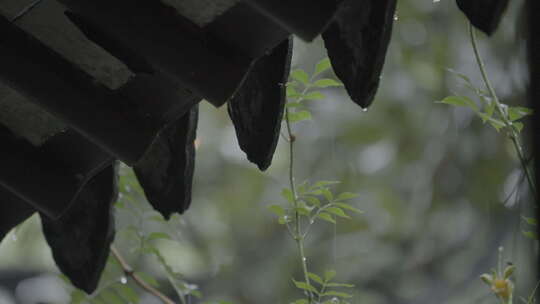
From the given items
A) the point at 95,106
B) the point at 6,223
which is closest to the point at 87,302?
the point at 6,223

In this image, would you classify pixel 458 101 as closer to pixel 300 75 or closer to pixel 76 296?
pixel 300 75

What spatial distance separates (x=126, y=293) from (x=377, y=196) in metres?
2.84

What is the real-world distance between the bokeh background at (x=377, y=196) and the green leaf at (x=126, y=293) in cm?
213

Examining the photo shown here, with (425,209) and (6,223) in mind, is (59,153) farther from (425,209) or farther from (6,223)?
(425,209)

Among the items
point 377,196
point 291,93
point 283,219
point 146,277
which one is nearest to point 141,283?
point 146,277

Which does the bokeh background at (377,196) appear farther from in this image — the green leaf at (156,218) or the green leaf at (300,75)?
the green leaf at (300,75)

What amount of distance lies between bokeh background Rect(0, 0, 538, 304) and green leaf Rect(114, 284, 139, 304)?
2132 millimetres

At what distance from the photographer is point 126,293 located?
1295 millimetres

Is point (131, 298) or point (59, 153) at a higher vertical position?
point (59, 153)

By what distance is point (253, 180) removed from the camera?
440 centimetres

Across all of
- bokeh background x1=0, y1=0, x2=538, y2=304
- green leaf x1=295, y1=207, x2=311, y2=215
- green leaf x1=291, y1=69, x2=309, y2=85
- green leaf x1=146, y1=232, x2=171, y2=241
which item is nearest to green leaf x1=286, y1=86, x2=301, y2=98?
green leaf x1=291, y1=69, x2=309, y2=85

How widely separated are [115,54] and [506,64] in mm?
2325

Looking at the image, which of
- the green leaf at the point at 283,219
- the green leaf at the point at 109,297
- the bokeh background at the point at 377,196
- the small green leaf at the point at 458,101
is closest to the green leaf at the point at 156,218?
A: the green leaf at the point at 109,297

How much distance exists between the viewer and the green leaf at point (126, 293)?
4.25ft
